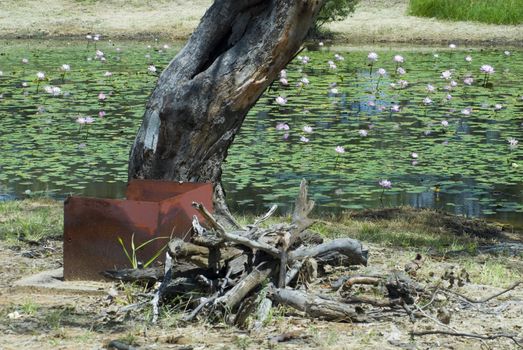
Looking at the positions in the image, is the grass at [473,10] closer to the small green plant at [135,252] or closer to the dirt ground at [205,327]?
the dirt ground at [205,327]

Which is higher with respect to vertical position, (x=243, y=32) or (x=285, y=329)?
(x=243, y=32)

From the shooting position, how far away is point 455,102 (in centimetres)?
1289

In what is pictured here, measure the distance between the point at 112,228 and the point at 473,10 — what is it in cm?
2020

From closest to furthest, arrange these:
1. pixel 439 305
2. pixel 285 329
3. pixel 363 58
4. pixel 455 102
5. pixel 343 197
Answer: pixel 285 329, pixel 439 305, pixel 343 197, pixel 455 102, pixel 363 58

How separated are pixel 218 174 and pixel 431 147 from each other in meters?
4.70

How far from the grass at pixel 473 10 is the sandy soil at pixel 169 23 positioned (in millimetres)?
311

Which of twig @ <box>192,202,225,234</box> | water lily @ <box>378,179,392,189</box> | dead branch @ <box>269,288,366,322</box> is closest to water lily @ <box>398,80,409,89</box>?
water lily @ <box>378,179,392,189</box>

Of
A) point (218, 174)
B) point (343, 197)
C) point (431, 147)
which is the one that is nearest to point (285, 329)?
point (218, 174)

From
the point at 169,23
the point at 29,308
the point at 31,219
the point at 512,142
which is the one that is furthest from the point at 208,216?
the point at 169,23

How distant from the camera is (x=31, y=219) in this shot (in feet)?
21.2

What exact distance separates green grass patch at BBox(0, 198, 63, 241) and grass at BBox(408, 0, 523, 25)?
57.4ft

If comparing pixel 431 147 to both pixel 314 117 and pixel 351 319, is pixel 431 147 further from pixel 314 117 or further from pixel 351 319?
pixel 351 319

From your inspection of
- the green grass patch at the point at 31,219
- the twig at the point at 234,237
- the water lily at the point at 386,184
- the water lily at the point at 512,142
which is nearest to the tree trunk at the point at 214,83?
the green grass patch at the point at 31,219

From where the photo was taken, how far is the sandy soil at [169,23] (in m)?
22.4
